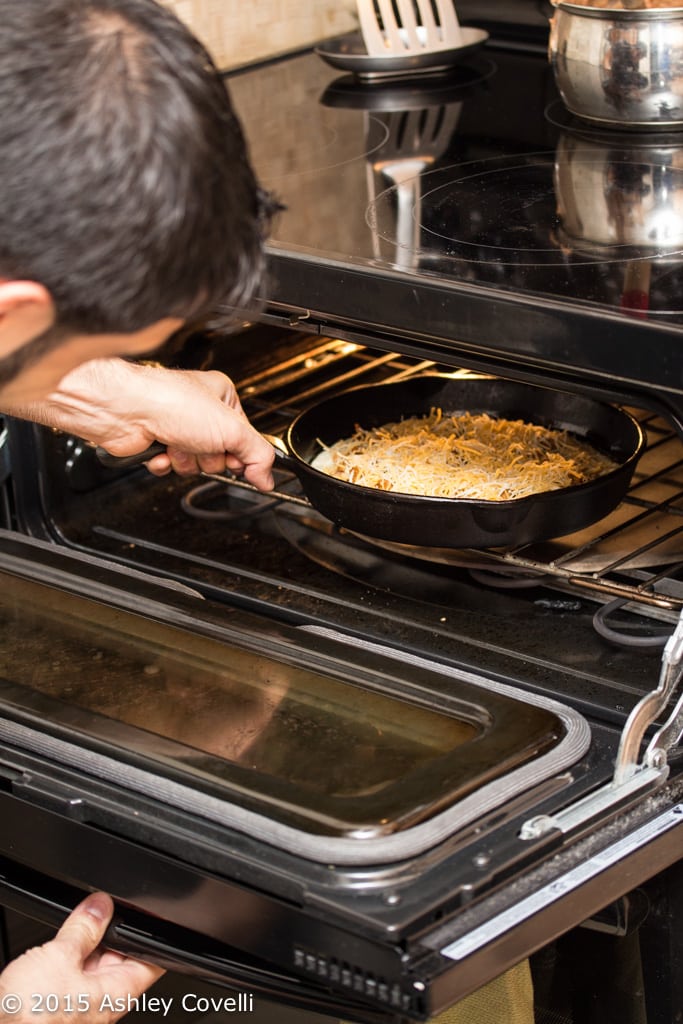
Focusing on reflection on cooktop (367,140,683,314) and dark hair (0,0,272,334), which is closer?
dark hair (0,0,272,334)

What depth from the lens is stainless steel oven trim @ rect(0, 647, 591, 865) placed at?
0.99 metres

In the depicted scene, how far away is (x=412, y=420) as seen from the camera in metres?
1.62

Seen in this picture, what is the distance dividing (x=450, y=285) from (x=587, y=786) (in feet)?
1.45

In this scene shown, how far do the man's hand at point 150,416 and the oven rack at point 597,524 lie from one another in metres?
0.13

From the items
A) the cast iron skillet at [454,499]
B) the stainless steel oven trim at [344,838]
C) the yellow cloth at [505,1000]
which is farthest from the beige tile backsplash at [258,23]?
the yellow cloth at [505,1000]

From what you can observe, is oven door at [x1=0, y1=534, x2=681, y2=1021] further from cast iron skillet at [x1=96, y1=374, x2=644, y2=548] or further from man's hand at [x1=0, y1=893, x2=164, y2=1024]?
cast iron skillet at [x1=96, y1=374, x2=644, y2=548]

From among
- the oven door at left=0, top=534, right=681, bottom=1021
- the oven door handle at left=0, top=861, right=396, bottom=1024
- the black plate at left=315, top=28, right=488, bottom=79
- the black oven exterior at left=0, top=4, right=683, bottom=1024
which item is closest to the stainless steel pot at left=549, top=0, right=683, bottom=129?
the black plate at left=315, top=28, right=488, bottom=79

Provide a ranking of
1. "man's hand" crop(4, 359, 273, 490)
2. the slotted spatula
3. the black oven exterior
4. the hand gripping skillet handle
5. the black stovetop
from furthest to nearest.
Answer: the slotted spatula
the hand gripping skillet handle
"man's hand" crop(4, 359, 273, 490)
the black stovetop
the black oven exterior

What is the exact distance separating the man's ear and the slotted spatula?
134 centimetres

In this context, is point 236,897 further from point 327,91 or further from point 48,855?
point 327,91

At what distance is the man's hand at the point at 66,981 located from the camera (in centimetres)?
116

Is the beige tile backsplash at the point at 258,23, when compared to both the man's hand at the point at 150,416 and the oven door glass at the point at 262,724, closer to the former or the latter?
the man's hand at the point at 150,416

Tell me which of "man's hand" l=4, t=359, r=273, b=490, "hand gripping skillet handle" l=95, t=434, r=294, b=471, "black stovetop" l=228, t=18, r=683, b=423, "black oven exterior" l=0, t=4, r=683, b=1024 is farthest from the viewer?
"hand gripping skillet handle" l=95, t=434, r=294, b=471

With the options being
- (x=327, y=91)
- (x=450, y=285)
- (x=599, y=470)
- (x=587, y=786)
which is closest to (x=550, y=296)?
(x=450, y=285)
